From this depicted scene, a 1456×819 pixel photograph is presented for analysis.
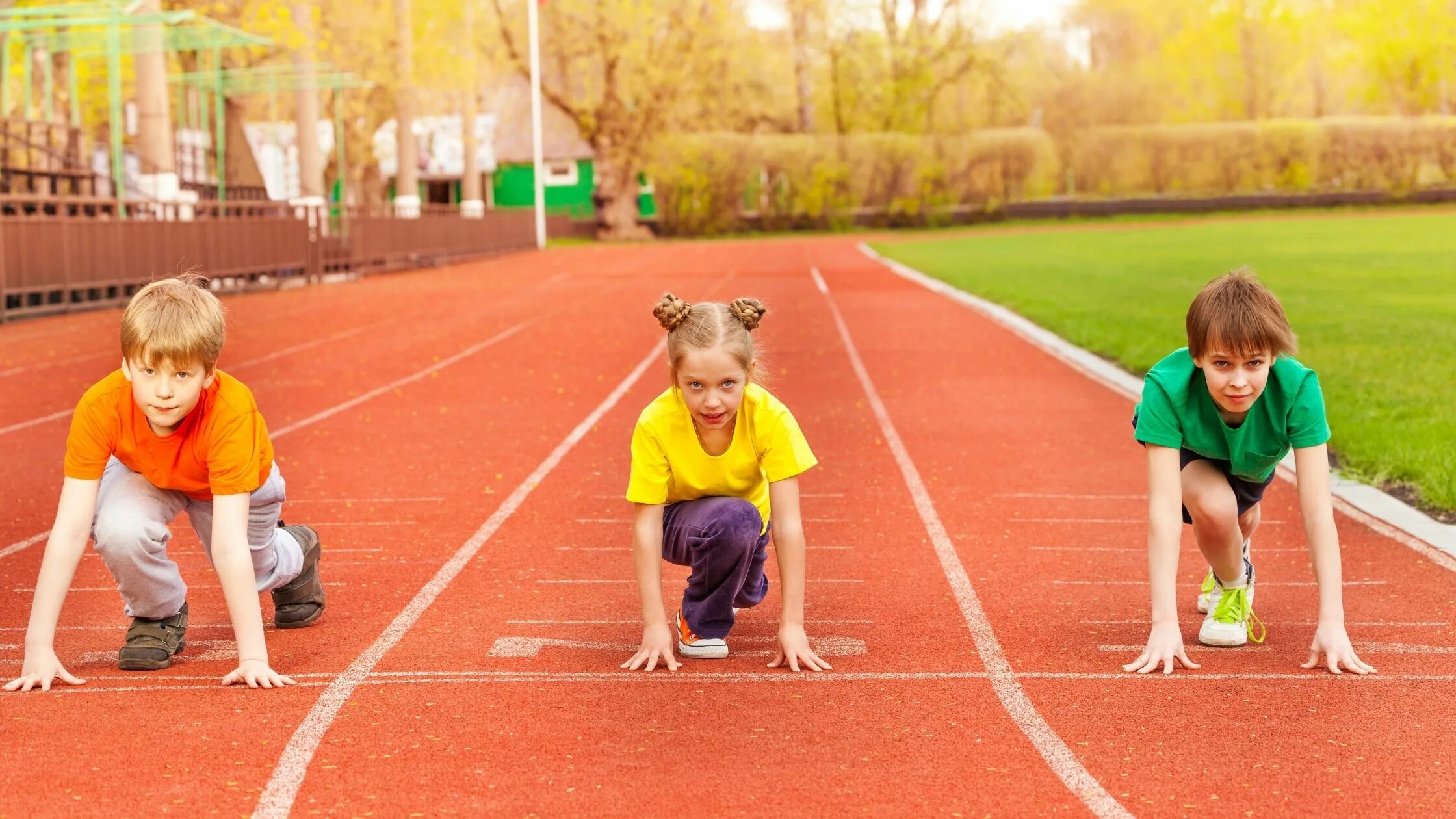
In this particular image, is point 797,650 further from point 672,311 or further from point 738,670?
point 672,311

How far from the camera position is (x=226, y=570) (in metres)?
4.85

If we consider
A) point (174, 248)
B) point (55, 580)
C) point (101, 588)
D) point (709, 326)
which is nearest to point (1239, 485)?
point (709, 326)

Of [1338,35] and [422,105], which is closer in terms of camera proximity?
[422,105]

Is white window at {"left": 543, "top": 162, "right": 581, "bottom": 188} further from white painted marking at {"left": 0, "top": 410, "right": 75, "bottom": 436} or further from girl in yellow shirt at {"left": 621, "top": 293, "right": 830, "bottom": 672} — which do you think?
girl in yellow shirt at {"left": 621, "top": 293, "right": 830, "bottom": 672}

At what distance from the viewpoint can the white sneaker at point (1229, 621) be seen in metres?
5.31

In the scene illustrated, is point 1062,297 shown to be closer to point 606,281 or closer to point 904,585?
point 606,281

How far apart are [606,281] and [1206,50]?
192ft

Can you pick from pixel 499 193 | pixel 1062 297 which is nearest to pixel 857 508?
pixel 1062 297

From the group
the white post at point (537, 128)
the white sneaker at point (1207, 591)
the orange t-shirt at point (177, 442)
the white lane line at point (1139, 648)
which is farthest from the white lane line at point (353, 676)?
the white post at point (537, 128)

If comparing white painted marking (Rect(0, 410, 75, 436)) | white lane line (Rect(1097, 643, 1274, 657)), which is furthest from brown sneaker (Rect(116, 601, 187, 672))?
white painted marking (Rect(0, 410, 75, 436))

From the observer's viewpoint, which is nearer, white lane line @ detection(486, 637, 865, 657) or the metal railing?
white lane line @ detection(486, 637, 865, 657)

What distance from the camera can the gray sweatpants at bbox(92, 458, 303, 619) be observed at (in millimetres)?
4945

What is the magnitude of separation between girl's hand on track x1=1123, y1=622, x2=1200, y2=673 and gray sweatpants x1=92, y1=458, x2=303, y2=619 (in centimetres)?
273

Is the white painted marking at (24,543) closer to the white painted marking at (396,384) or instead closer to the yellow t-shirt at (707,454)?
the white painted marking at (396,384)
